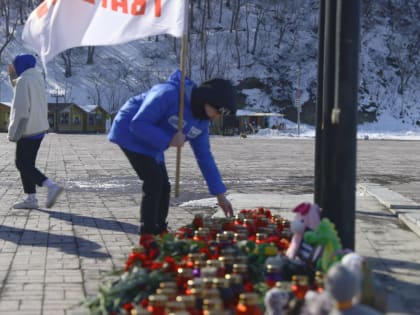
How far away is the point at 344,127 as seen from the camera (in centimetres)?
451

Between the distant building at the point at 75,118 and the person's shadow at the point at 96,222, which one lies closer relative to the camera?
the person's shadow at the point at 96,222

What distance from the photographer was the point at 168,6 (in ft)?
17.0

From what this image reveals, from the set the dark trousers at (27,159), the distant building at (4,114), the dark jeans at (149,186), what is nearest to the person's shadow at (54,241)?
the dark jeans at (149,186)

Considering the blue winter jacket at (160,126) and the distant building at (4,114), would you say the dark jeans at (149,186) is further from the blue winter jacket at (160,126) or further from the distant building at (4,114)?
the distant building at (4,114)

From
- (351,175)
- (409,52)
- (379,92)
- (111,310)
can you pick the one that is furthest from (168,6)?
(409,52)

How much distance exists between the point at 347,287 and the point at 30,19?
13.7ft

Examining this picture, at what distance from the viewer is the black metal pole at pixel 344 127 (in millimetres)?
4496

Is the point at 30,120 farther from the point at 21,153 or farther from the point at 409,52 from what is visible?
the point at 409,52

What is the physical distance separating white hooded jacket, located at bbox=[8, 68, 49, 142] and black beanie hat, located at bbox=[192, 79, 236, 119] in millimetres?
3232

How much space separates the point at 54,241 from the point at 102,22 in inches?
73.5

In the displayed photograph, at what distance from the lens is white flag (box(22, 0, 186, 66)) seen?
203 inches

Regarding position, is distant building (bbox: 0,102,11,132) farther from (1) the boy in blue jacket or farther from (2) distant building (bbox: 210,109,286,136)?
(1) the boy in blue jacket

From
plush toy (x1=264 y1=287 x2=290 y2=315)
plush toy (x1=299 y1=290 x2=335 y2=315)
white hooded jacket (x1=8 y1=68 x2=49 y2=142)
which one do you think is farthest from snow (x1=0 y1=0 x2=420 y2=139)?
plush toy (x1=299 y1=290 x2=335 y2=315)

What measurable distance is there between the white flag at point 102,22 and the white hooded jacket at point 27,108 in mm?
2037
